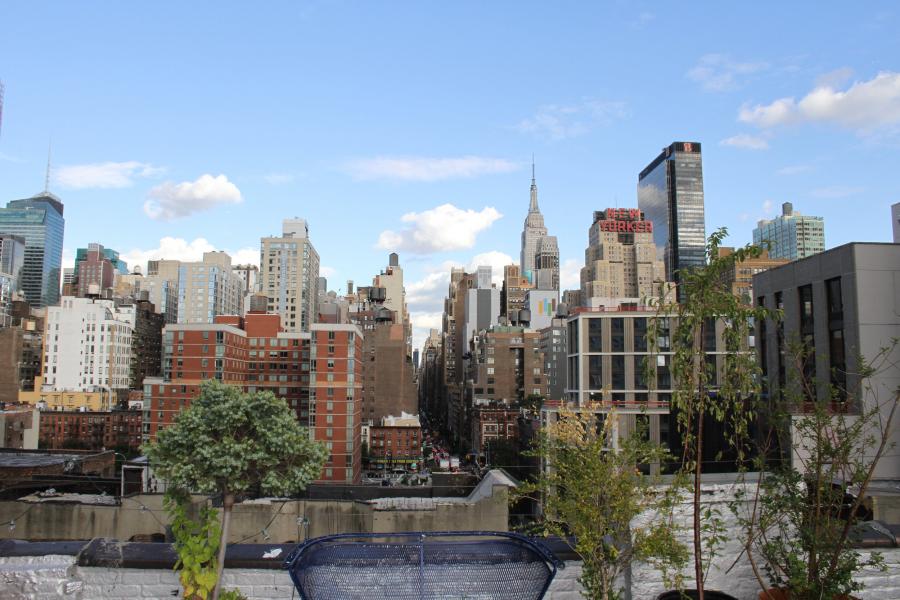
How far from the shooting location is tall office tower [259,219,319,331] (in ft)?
523

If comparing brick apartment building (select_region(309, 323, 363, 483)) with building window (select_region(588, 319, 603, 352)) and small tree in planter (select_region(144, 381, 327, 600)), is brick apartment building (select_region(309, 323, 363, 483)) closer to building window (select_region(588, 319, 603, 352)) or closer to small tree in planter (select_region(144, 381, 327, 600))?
building window (select_region(588, 319, 603, 352))

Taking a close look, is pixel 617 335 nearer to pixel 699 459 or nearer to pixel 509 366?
pixel 699 459

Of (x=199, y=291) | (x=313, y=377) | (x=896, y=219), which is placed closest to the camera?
(x=896, y=219)

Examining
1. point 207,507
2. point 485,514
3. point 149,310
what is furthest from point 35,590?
point 149,310

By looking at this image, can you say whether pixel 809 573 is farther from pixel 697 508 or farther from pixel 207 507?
pixel 207 507

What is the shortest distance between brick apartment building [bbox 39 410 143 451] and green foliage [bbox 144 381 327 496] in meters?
90.9

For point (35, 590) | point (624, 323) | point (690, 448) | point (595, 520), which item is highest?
point (624, 323)

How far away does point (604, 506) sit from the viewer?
4.96 m

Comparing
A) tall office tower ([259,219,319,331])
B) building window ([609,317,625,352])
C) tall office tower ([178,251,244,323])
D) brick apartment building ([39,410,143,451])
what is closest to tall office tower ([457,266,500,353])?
tall office tower ([259,219,319,331])

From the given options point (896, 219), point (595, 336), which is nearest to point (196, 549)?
point (896, 219)

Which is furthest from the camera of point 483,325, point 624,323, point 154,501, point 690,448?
point 483,325

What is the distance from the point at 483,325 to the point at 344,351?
366ft

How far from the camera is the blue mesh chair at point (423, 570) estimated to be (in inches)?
166

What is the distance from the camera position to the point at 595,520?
4.91 metres
